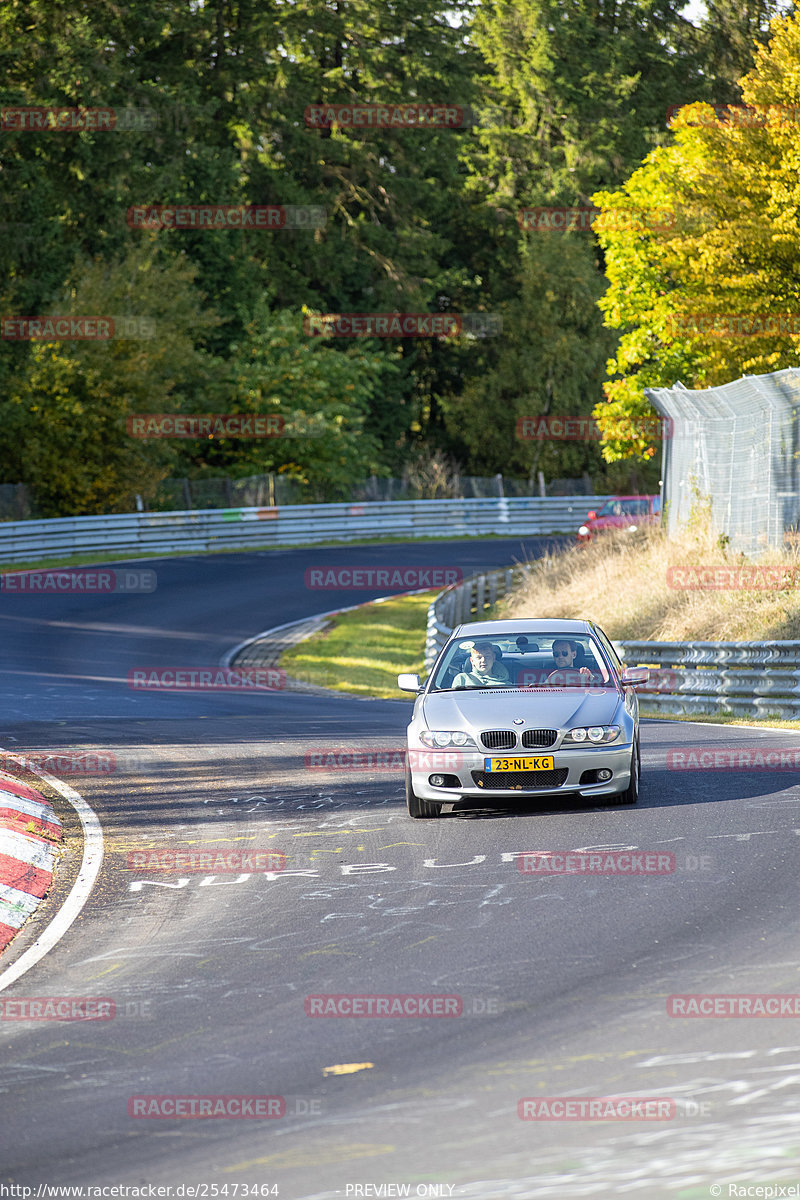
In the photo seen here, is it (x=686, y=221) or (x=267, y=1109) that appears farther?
(x=686, y=221)

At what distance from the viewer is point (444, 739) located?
11.0 m

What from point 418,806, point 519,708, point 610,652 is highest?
point 610,652

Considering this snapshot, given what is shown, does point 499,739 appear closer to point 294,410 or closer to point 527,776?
point 527,776

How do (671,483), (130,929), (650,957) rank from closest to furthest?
(650,957) → (130,929) → (671,483)

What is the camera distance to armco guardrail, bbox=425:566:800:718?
17875mm

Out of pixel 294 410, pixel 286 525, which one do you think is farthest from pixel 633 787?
pixel 294 410

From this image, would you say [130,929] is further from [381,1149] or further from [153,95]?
[153,95]

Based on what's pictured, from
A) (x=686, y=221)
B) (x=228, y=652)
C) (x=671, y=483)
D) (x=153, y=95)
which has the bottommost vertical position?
(x=228, y=652)

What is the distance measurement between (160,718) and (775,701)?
7.79 m

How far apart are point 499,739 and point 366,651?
60.9ft

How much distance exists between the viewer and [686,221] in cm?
3581

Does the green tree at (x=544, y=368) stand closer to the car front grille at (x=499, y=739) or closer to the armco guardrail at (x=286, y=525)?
the armco guardrail at (x=286, y=525)

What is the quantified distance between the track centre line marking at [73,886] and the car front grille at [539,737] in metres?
3.25

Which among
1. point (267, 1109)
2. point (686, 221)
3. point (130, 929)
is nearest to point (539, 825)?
point (130, 929)
